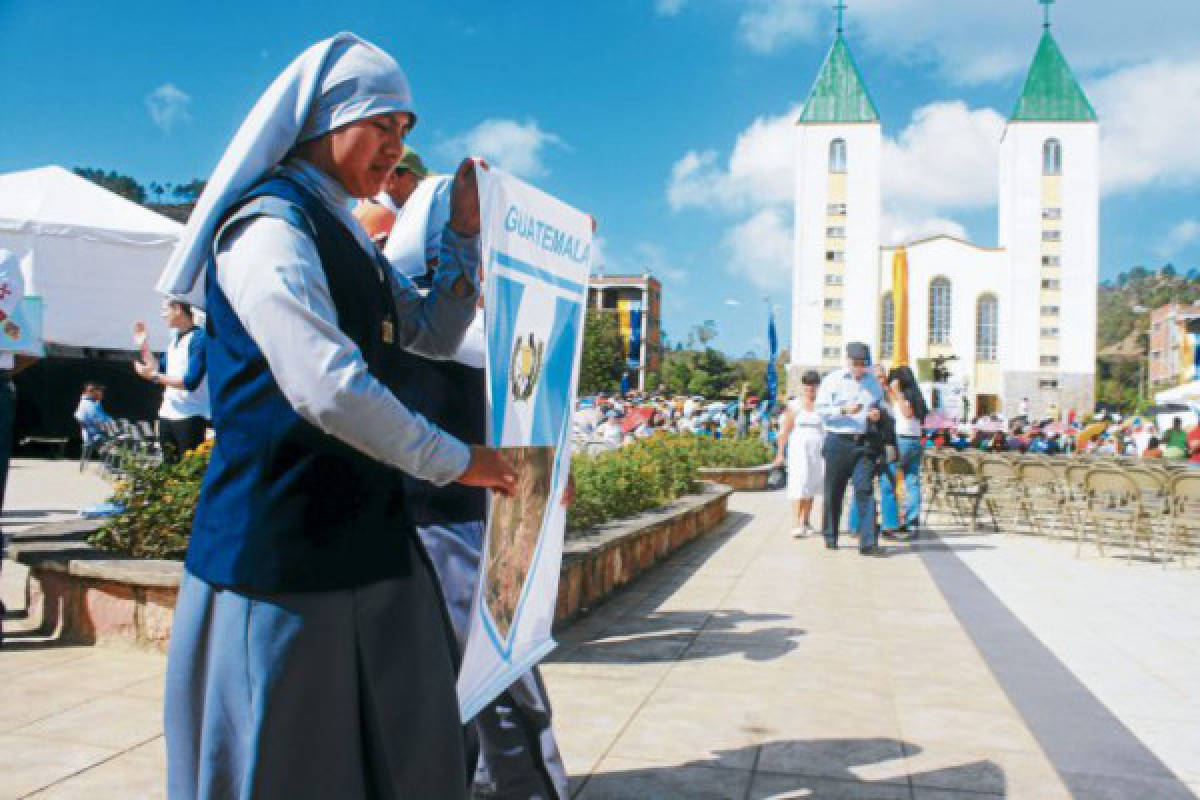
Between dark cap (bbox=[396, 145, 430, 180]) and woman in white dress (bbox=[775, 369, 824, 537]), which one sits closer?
dark cap (bbox=[396, 145, 430, 180])

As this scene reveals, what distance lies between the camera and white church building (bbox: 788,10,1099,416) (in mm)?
71250

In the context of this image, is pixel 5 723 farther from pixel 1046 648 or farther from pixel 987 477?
pixel 987 477

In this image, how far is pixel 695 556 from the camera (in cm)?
927

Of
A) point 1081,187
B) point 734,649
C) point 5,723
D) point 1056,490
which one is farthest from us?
point 1081,187

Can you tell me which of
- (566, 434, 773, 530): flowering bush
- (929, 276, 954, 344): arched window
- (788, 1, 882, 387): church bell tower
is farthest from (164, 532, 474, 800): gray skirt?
(929, 276, 954, 344): arched window

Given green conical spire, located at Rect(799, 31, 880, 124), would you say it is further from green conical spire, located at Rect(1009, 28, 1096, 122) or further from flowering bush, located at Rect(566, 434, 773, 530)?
flowering bush, located at Rect(566, 434, 773, 530)

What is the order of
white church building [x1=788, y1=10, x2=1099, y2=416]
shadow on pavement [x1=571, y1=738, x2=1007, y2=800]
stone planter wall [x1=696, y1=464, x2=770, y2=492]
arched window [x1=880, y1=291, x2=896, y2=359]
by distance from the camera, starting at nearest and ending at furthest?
shadow on pavement [x1=571, y1=738, x2=1007, y2=800] < stone planter wall [x1=696, y1=464, x2=770, y2=492] < white church building [x1=788, y1=10, x2=1099, y2=416] < arched window [x1=880, y1=291, x2=896, y2=359]

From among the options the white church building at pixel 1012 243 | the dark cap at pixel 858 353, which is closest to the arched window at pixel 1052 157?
the white church building at pixel 1012 243

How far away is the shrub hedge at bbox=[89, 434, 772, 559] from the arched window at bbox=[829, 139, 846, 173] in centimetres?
6336

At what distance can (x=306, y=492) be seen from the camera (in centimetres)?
178

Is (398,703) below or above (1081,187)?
below

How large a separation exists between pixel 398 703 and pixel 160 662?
10.3 feet

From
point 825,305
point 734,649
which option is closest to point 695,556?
point 734,649

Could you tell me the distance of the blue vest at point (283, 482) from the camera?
1.76 meters
